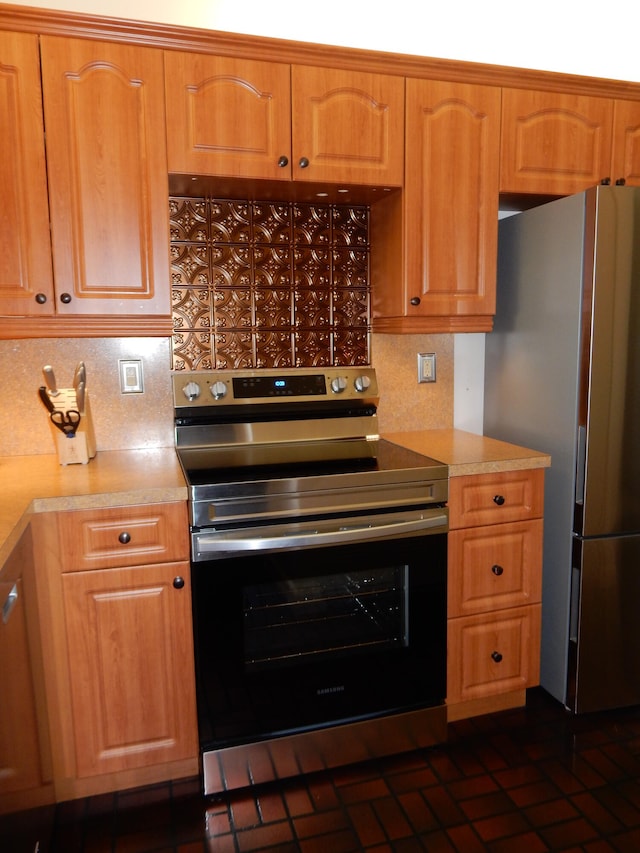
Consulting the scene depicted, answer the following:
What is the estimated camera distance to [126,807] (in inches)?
69.3

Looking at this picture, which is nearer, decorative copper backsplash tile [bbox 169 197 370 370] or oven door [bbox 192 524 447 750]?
oven door [bbox 192 524 447 750]

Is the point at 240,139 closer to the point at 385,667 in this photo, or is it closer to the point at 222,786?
the point at 385,667

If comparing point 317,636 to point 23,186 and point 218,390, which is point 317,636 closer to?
point 218,390

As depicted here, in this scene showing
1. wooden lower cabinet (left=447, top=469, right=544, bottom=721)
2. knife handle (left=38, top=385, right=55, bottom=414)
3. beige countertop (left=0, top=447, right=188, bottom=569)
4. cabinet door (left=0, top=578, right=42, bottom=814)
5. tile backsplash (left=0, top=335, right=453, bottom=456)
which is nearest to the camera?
cabinet door (left=0, top=578, right=42, bottom=814)

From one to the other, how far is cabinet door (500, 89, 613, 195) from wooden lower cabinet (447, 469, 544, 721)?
1.04m

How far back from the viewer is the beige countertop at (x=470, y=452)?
1.97 metres

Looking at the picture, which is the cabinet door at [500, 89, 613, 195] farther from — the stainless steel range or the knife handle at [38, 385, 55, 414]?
the knife handle at [38, 385, 55, 414]

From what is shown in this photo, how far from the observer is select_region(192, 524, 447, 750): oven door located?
1.75 m

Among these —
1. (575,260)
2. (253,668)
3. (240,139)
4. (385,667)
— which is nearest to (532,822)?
(385,667)

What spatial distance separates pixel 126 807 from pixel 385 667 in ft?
2.74

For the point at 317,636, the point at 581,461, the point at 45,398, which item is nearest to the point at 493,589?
the point at 581,461

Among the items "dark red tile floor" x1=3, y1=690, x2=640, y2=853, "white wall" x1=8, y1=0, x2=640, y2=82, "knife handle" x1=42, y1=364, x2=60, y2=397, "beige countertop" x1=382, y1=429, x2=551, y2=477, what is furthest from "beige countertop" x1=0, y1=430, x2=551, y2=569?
"white wall" x1=8, y1=0, x2=640, y2=82

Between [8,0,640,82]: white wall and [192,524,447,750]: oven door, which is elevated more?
[8,0,640,82]: white wall

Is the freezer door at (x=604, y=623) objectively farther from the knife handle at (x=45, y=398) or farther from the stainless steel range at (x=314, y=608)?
the knife handle at (x=45, y=398)
